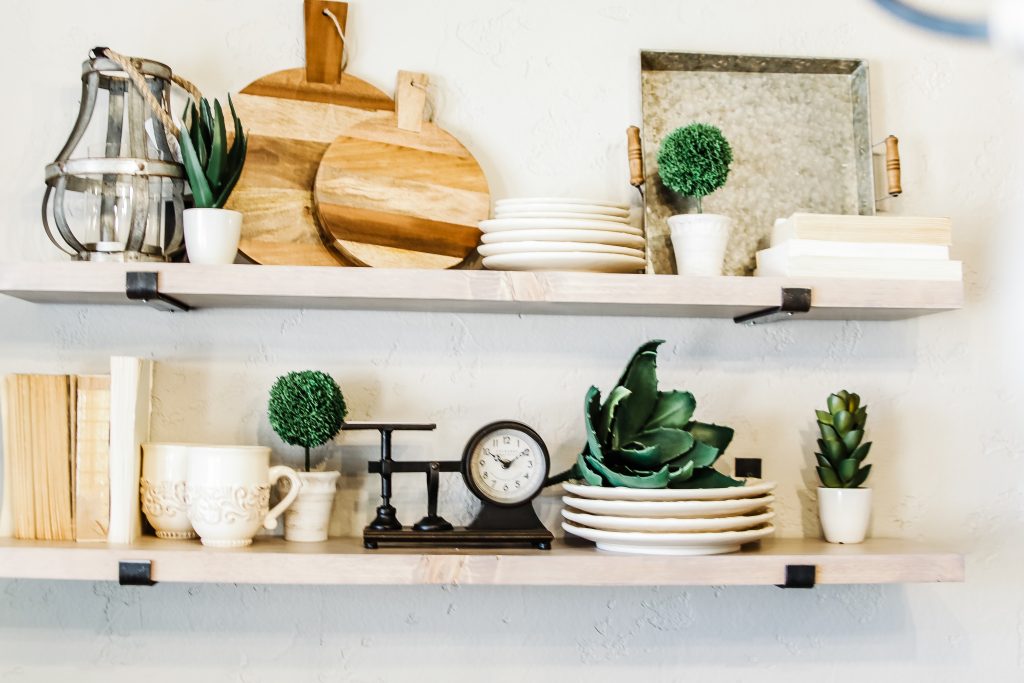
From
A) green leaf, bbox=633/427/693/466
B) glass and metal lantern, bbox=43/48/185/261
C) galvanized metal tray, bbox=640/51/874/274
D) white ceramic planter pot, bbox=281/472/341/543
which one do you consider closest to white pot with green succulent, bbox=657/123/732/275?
galvanized metal tray, bbox=640/51/874/274

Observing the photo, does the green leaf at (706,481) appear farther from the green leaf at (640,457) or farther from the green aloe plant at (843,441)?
the green aloe plant at (843,441)

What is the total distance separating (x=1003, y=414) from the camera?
60.2 inches

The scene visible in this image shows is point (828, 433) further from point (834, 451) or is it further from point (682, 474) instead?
point (682, 474)

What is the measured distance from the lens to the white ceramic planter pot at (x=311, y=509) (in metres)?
1.33

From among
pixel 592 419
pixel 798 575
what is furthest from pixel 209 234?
pixel 798 575

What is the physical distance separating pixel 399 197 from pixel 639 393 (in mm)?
432

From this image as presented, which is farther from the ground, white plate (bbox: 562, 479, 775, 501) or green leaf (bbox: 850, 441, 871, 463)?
green leaf (bbox: 850, 441, 871, 463)

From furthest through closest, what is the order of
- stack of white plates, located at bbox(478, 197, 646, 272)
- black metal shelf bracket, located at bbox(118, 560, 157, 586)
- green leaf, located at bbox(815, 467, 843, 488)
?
green leaf, located at bbox(815, 467, 843, 488) < stack of white plates, located at bbox(478, 197, 646, 272) < black metal shelf bracket, located at bbox(118, 560, 157, 586)

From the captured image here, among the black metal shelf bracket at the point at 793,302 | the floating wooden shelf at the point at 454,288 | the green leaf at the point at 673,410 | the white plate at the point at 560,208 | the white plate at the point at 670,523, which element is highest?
the white plate at the point at 560,208

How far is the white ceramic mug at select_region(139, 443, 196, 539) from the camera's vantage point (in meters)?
1.30

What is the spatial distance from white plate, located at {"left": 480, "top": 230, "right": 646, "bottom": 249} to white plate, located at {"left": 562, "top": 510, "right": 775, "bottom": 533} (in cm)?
35

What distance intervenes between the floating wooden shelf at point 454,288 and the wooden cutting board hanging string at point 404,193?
4.0 inches

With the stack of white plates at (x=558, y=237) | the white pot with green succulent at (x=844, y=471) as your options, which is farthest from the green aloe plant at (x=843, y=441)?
the stack of white plates at (x=558, y=237)

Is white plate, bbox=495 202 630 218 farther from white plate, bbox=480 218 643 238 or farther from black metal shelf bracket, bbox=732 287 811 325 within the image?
black metal shelf bracket, bbox=732 287 811 325
